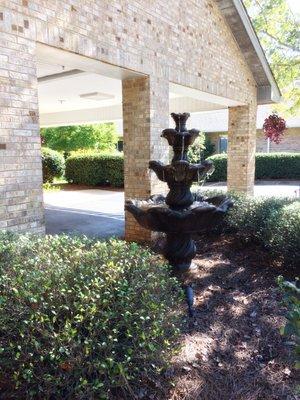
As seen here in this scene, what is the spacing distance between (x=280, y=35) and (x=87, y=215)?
7.85 m

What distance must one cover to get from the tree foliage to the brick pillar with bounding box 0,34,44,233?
69.5ft

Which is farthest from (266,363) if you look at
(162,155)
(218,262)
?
(162,155)

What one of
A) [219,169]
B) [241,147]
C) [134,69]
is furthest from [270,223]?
[219,169]

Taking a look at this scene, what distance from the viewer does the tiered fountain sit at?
4.29 m

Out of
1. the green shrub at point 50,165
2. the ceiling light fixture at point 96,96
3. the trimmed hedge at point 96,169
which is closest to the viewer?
the ceiling light fixture at point 96,96

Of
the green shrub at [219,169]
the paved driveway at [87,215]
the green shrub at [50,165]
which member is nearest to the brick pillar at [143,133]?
the paved driveway at [87,215]

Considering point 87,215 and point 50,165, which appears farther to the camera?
point 50,165

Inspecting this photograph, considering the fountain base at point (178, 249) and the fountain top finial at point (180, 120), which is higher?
the fountain top finial at point (180, 120)

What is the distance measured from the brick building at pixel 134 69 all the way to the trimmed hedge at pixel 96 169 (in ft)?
30.3

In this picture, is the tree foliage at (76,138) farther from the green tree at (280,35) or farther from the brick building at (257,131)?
the green tree at (280,35)

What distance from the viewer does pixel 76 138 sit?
25.5 meters

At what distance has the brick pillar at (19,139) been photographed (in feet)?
13.6

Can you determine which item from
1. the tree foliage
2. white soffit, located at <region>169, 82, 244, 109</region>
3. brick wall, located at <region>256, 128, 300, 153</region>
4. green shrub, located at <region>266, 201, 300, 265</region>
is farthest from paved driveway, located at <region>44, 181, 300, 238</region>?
brick wall, located at <region>256, 128, 300, 153</region>

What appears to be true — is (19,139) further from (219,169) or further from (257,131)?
(257,131)
